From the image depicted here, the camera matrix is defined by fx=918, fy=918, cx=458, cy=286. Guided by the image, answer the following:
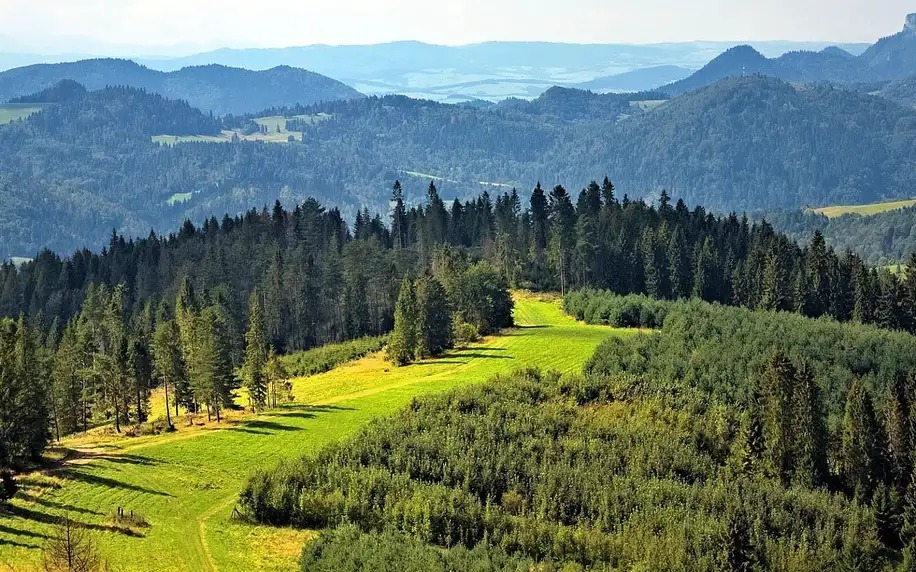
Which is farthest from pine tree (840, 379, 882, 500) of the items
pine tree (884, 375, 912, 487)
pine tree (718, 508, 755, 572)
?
pine tree (718, 508, 755, 572)

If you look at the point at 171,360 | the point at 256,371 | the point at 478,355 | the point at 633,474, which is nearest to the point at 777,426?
the point at 633,474

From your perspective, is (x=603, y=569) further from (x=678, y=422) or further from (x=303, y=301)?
(x=303, y=301)

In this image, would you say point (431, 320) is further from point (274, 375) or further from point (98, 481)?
point (98, 481)

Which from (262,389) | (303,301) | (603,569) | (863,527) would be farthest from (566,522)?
(303,301)

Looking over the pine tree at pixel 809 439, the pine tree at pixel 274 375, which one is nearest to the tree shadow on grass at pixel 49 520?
the pine tree at pixel 274 375

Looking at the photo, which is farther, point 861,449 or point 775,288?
point 775,288

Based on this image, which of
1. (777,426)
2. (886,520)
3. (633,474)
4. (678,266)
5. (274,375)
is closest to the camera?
(633,474)
